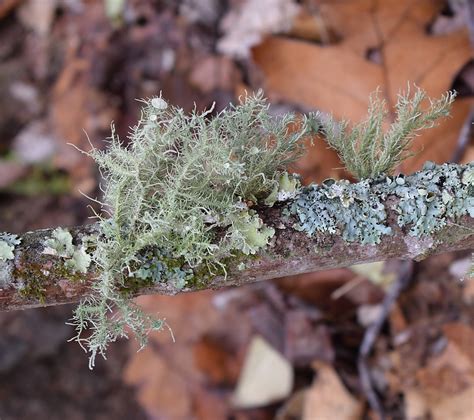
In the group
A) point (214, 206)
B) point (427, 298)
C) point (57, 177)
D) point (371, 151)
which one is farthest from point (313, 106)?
point (57, 177)

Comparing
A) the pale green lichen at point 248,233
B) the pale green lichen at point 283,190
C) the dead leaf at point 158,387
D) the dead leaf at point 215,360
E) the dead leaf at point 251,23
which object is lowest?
the dead leaf at point 158,387

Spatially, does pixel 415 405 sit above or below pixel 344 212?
below

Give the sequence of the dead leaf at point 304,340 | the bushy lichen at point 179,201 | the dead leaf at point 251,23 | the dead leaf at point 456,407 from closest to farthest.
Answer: the bushy lichen at point 179,201 → the dead leaf at point 456,407 → the dead leaf at point 304,340 → the dead leaf at point 251,23

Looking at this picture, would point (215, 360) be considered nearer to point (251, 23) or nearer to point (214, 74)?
point (214, 74)

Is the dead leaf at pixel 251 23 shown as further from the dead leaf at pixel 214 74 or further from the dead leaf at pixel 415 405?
the dead leaf at pixel 415 405

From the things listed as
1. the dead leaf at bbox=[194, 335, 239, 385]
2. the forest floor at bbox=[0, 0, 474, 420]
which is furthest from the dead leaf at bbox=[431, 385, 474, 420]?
the dead leaf at bbox=[194, 335, 239, 385]

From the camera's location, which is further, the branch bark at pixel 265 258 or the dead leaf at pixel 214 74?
the dead leaf at pixel 214 74

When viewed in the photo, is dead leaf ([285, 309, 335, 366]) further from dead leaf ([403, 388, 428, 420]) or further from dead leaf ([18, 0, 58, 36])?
dead leaf ([18, 0, 58, 36])

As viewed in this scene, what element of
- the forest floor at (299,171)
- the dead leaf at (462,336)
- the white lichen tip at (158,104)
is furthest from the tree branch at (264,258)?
the dead leaf at (462,336)

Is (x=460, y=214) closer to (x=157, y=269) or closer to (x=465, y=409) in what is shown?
(x=157, y=269)

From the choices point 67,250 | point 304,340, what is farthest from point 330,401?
point 67,250
